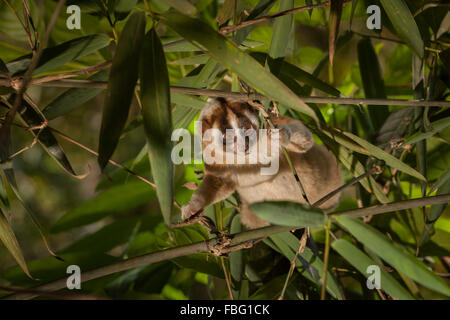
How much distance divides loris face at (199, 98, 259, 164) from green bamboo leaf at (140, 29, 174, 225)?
0.51 meters

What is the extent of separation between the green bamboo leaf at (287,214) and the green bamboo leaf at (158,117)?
0.16m

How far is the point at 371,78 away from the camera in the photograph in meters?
1.35

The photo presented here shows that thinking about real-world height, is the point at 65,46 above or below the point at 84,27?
below

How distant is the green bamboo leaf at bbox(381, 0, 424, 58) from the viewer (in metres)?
0.76

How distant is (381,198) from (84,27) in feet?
3.35

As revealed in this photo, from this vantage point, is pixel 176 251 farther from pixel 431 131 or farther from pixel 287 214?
pixel 431 131

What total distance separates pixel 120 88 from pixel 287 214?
0.33 meters

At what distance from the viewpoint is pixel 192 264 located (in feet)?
3.63

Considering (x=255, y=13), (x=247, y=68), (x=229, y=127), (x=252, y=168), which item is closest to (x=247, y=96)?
(x=247, y=68)

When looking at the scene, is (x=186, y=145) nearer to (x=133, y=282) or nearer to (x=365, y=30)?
(x=133, y=282)

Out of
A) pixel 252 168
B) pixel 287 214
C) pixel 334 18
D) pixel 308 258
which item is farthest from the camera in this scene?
pixel 252 168

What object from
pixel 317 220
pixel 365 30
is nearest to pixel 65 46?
pixel 317 220

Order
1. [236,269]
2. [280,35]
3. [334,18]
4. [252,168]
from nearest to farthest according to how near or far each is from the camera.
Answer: [334,18] → [280,35] → [236,269] → [252,168]

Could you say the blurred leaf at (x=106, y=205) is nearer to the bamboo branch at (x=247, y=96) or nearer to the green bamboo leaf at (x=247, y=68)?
the bamboo branch at (x=247, y=96)
